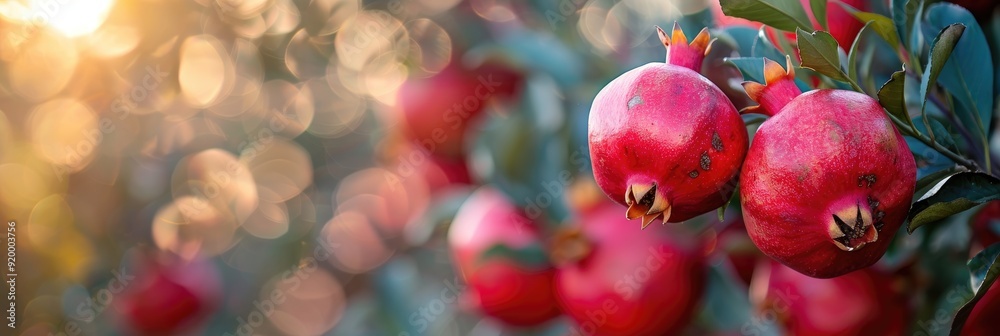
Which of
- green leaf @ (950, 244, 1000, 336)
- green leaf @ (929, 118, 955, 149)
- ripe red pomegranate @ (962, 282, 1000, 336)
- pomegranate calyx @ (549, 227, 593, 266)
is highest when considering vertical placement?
green leaf @ (929, 118, 955, 149)

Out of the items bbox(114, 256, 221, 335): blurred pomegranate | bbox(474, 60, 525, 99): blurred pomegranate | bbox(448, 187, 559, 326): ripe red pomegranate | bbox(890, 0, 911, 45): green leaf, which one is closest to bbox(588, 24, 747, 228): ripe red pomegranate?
bbox(890, 0, 911, 45): green leaf

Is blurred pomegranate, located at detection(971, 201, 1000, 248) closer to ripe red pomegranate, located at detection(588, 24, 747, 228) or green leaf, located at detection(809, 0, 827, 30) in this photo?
green leaf, located at detection(809, 0, 827, 30)

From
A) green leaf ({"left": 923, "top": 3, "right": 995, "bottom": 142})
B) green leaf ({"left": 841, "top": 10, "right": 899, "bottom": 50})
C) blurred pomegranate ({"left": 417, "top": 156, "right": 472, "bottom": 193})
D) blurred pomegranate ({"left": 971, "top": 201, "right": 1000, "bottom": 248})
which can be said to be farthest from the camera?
blurred pomegranate ({"left": 417, "top": 156, "right": 472, "bottom": 193})

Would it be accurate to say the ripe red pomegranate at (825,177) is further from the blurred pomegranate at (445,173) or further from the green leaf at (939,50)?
the blurred pomegranate at (445,173)

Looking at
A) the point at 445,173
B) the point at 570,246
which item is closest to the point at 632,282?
the point at 570,246

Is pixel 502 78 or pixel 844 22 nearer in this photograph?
pixel 844 22

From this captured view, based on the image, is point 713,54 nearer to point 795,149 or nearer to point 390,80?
point 795,149

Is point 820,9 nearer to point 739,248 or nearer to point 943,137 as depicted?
point 943,137

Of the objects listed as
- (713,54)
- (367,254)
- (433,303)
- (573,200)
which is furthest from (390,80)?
(713,54)
